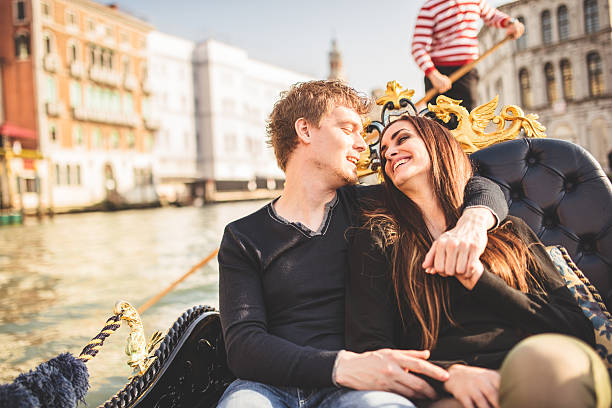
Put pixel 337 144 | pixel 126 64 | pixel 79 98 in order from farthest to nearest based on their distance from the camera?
1. pixel 126 64
2. pixel 79 98
3. pixel 337 144

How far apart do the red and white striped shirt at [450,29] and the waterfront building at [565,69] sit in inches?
732

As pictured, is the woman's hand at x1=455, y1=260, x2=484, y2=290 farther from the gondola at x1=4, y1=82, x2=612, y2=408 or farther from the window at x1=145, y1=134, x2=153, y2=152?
the window at x1=145, y1=134, x2=153, y2=152

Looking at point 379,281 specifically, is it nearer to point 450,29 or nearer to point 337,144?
point 337,144

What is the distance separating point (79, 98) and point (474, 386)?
81.3 ft

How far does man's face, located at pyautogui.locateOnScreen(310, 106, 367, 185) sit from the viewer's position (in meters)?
1.38

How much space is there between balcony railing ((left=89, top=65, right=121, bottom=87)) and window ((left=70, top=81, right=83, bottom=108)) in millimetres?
763

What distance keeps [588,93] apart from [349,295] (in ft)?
76.1

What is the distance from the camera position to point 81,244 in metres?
9.23

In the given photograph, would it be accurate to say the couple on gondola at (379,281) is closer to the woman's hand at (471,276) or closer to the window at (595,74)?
the woman's hand at (471,276)

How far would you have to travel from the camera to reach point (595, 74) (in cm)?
2097

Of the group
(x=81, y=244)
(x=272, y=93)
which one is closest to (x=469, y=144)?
(x=81, y=244)

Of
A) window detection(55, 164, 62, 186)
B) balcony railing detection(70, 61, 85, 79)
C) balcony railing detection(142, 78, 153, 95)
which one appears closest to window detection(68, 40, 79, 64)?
balcony railing detection(70, 61, 85, 79)

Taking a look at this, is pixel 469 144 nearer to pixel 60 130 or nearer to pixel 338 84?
pixel 338 84

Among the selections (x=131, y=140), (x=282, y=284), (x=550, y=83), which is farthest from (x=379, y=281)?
(x=131, y=140)
